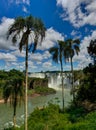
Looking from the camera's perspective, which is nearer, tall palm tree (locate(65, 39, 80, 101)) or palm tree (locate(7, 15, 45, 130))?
palm tree (locate(7, 15, 45, 130))

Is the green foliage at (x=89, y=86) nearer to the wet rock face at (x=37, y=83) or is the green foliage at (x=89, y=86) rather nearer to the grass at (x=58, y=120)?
the grass at (x=58, y=120)

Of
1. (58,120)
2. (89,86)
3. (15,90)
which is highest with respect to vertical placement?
(89,86)

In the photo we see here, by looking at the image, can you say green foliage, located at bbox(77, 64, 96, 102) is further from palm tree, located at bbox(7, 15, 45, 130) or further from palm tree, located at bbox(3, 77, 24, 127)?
palm tree, located at bbox(7, 15, 45, 130)

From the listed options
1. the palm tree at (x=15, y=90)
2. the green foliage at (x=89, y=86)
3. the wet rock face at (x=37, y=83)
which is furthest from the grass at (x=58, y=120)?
the wet rock face at (x=37, y=83)

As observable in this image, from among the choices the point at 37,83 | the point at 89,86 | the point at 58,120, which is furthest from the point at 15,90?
the point at 37,83

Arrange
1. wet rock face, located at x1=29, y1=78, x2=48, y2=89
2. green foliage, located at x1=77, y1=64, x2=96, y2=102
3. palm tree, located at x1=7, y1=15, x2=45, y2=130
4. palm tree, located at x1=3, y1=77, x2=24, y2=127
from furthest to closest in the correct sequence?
wet rock face, located at x1=29, y1=78, x2=48, y2=89 < green foliage, located at x1=77, y1=64, x2=96, y2=102 < palm tree, located at x1=3, y1=77, x2=24, y2=127 < palm tree, located at x1=7, y1=15, x2=45, y2=130

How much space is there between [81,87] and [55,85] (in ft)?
361

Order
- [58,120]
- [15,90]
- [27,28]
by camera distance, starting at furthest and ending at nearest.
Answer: [15,90]
[58,120]
[27,28]

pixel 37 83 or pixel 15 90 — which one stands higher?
pixel 37 83

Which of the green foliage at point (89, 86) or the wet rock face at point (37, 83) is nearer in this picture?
the green foliage at point (89, 86)

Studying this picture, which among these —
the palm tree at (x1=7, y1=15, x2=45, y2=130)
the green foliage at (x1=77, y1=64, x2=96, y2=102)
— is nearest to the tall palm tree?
the green foliage at (x1=77, y1=64, x2=96, y2=102)

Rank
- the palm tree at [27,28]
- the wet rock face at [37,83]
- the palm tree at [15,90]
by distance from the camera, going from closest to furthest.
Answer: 1. the palm tree at [27,28]
2. the palm tree at [15,90]
3. the wet rock face at [37,83]

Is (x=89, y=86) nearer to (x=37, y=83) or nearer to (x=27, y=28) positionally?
(x=27, y=28)

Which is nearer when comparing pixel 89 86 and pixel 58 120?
pixel 58 120
